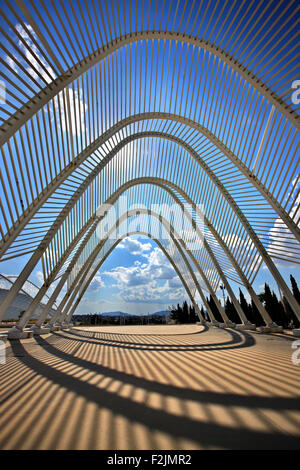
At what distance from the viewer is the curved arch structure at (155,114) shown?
23.3ft

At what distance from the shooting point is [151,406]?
10.2 ft

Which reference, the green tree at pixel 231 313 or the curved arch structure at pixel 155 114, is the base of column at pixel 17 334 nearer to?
the curved arch structure at pixel 155 114

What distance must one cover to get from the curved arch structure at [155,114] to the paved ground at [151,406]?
5.57 m

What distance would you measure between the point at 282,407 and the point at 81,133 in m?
11.8

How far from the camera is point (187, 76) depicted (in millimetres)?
12227

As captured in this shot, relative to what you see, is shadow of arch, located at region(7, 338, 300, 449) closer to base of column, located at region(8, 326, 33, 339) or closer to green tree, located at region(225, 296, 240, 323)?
base of column, located at region(8, 326, 33, 339)

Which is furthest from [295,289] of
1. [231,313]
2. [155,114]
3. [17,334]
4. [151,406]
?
[151,406]

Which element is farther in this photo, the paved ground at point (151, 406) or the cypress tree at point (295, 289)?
the cypress tree at point (295, 289)

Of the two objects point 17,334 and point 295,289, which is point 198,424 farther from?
point 295,289

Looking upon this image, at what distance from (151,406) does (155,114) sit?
17.3 meters

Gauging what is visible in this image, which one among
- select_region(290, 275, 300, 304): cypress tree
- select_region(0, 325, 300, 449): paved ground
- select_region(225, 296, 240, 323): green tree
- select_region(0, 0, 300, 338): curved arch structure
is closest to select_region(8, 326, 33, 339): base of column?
select_region(0, 0, 300, 338): curved arch structure

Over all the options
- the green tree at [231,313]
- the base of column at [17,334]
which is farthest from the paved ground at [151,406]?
the green tree at [231,313]

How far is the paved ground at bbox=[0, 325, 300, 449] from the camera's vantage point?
2271 millimetres

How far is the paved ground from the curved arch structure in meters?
5.57
